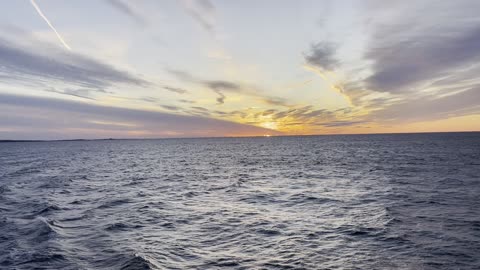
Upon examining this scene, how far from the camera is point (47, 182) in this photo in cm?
4947

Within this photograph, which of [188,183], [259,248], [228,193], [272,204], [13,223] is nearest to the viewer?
[259,248]

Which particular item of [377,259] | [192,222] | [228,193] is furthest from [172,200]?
[377,259]

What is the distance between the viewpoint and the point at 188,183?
48.7m

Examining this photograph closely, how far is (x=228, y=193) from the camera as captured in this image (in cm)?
3884

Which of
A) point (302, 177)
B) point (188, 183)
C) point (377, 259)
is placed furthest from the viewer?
point (302, 177)

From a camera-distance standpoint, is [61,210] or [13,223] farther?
[61,210]

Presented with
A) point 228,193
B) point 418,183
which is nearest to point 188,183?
point 228,193

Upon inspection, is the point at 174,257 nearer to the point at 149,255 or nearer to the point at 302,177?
the point at 149,255

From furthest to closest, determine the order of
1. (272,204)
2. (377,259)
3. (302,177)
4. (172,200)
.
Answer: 1. (302,177)
2. (172,200)
3. (272,204)
4. (377,259)

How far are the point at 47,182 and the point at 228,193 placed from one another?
31803mm

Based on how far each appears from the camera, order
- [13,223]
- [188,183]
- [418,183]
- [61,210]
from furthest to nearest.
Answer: [188,183] → [418,183] → [61,210] → [13,223]

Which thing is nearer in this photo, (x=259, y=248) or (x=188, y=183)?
(x=259, y=248)

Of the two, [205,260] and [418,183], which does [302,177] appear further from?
[205,260]

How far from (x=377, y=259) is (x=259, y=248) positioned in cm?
671
